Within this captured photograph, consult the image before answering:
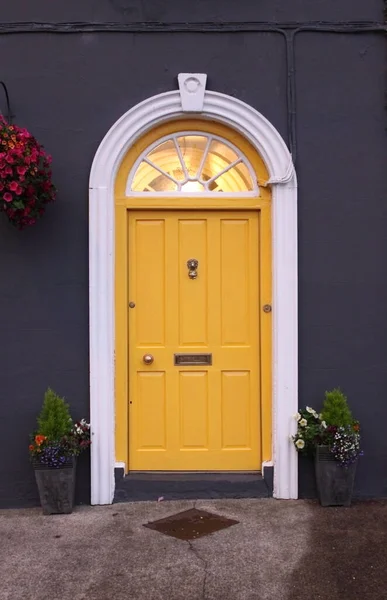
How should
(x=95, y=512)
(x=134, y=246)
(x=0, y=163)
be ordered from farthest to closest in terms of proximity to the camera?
1. (x=134, y=246)
2. (x=95, y=512)
3. (x=0, y=163)

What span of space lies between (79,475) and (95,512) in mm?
324

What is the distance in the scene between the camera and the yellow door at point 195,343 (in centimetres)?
521

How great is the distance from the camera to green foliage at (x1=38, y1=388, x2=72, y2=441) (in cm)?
475

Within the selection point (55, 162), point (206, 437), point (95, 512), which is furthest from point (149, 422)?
point (55, 162)

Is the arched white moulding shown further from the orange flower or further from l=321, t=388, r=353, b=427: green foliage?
the orange flower

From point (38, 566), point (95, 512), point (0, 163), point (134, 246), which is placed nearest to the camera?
point (38, 566)

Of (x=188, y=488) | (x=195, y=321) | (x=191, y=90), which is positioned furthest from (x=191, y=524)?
(x=191, y=90)

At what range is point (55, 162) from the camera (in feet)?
16.6

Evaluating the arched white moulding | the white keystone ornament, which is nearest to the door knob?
the arched white moulding

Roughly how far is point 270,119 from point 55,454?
3.08 m

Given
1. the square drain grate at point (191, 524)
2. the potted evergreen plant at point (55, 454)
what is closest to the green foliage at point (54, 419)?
the potted evergreen plant at point (55, 454)

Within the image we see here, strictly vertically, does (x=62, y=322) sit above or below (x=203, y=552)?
above

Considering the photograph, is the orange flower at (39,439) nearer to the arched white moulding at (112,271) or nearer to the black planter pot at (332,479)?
the arched white moulding at (112,271)

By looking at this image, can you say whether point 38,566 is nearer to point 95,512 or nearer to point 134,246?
point 95,512
